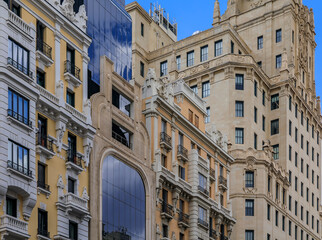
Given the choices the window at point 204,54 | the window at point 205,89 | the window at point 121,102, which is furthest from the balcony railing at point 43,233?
the window at point 204,54

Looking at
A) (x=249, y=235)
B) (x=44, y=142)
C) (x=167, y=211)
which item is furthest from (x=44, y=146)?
(x=249, y=235)

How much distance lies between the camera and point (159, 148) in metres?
72.2

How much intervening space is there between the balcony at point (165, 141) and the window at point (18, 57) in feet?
72.4

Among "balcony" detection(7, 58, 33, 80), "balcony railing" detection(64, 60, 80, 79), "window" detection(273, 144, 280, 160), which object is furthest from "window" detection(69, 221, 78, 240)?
"window" detection(273, 144, 280, 160)

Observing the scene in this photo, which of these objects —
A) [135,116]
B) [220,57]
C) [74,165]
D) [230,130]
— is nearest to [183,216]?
[135,116]

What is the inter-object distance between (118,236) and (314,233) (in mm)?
61471

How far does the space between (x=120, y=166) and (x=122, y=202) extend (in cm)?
Result: 314

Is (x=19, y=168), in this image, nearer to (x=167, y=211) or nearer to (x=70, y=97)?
(x=70, y=97)

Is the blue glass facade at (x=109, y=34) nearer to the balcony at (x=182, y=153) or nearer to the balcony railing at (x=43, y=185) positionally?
the balcony at (x=182, y=153)

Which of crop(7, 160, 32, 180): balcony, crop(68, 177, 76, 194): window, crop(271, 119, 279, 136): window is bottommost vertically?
crop(7, 160, 32, 180): balcony

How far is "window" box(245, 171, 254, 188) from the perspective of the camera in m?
97.6

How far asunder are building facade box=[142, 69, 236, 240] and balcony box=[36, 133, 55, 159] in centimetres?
1690

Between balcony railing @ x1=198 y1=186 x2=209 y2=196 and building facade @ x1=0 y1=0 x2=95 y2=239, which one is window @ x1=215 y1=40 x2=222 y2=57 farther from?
building facade @ x1=0 y1=0 x2=95 y2=239

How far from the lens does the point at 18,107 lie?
51.7 meters
